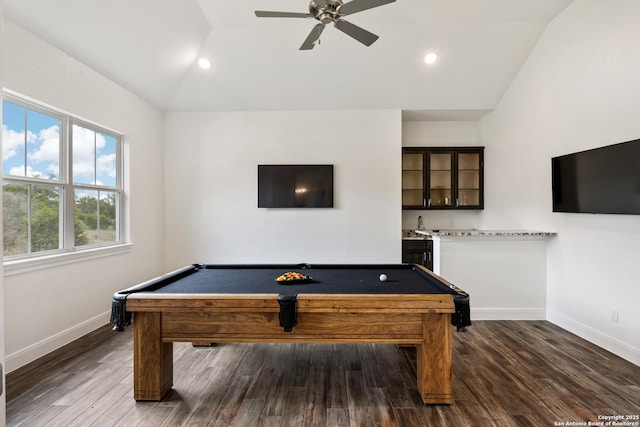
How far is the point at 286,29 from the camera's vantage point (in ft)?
12.7

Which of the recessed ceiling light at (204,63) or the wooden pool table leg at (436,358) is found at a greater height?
the recessed ceiling light at (204,63)

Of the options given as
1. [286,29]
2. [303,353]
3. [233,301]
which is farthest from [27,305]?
[286,29]

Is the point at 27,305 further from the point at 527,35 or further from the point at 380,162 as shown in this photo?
the point at 527,35

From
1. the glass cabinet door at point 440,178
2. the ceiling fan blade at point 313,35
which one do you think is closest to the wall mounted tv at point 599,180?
the glass cabinet door at point 440,178

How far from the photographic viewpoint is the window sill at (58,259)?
267 centimetres

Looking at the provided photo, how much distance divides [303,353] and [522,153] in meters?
3.74

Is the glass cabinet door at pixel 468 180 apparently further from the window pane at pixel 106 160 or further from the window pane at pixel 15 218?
the window pane at pixel 15 218

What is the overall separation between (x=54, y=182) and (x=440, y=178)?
16.7ft

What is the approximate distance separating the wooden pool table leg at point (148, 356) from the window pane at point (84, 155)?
6.95 ft

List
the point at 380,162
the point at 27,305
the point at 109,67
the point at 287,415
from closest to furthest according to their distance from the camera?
the point at 287,415
the point at 27,305
the point at 109,67
the point at 380,162

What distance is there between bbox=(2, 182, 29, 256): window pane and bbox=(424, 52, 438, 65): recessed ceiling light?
4.56 metres

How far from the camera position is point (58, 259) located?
3.06 m

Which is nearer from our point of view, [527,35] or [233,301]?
[233,301]

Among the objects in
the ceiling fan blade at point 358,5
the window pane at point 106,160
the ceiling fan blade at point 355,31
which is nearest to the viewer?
the ceiling fan blade at point 358,5
